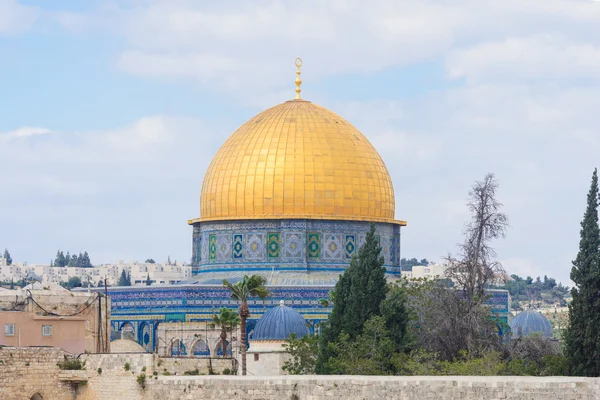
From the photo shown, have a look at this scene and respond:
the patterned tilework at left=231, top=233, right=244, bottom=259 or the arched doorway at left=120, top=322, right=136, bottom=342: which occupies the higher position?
the patterned tilework at left=231, top=233, right=244, bottom=259

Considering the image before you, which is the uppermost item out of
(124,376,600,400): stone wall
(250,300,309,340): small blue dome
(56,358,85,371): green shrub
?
(250,300,309,340): small blue dome

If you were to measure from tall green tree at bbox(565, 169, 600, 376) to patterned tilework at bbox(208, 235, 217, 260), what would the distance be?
86.7ft

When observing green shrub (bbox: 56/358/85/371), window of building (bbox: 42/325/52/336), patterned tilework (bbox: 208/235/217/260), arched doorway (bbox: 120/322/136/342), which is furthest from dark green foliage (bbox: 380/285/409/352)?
patterned tilework (bbox: 208/235/217/260)

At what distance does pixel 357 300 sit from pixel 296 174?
22319 millimetres

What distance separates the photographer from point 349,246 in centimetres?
5356

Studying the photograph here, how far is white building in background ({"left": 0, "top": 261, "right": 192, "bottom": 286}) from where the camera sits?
12588 centimetres

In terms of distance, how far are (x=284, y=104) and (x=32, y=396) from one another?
31292 millimetres

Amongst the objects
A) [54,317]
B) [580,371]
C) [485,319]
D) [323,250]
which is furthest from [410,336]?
[323,250]

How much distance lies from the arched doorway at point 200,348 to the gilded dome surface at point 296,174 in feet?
16.2

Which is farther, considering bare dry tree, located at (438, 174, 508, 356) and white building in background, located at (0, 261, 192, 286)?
white building in background, located at (0, 261, 192, 286)

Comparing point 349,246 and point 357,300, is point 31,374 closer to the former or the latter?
point 357,300

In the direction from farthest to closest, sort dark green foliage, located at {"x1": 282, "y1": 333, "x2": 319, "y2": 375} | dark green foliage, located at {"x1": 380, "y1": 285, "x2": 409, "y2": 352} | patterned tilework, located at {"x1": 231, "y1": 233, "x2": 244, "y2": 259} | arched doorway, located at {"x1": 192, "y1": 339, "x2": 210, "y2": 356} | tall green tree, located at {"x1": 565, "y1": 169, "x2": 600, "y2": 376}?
patterned tilework, located at {"x1": 231, "y1": 233, "x2": 244, "y2": 259}, arched doorway, located at {"x1": 192, "y1": 339, "x2": 210, "y2": 356}, dark green foliage, located at {"x1": 282, "y1": 333, "x2": 319, "y2": 375}, dark green foliage, located at {"x1": 380, "y1": 285, "x2": 409, "y2": 352}, tall green tree, located at {"x1": 565, "y1": 169, "x2": 600, "y2": 376}

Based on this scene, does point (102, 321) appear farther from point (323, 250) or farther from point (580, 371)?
point (323, 250)

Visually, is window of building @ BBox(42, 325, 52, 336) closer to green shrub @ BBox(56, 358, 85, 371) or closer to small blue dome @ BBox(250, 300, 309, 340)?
green shrub @ BBox(56, 358, 85, 371)
